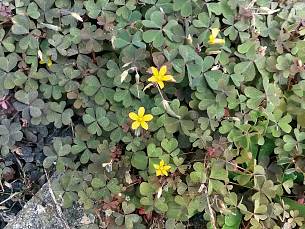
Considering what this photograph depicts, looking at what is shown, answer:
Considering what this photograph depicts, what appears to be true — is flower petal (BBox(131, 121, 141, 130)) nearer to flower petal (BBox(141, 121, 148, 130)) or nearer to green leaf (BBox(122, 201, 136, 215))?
flower petal (BBox(141, 121, 148, 130))

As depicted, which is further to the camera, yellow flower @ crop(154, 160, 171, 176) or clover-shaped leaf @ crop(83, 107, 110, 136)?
clover-shaped leaf @ crop(83, 107, 110, 136)

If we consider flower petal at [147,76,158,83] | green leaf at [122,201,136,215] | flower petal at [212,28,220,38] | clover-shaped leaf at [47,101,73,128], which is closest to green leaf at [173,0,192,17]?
flower petal at [212,28,220,38]

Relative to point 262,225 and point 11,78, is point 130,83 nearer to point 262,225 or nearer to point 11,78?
point 11,78

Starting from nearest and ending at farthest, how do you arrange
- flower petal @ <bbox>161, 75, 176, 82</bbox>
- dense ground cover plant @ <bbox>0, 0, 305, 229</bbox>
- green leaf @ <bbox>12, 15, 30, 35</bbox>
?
flower petal @ <bbox>161, 75, 176, 82</bbox> < dense ground cover plant @ <bbox>0, 0, 305, 229</bbox> < green leaf @ <bbox>12, 15, 30, 35</bbox>

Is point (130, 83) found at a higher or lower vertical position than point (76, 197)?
higher

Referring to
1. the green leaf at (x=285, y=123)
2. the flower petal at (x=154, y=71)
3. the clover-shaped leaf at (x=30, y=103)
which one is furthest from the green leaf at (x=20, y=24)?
the green leaf at (x=285, y=123)

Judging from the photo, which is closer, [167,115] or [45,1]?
[167,115]

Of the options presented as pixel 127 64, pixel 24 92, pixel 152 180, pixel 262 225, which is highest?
pixel 127 64

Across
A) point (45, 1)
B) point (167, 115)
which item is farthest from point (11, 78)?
point (167, 115)
